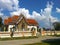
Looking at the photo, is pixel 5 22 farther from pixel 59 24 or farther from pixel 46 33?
pixel 59 24

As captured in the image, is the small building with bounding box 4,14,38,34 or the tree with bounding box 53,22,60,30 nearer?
the small building with bounding box 4,14,38,34

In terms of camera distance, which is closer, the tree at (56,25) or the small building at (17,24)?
the small building at (17,24)

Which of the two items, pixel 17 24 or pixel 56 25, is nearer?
pixel 17 24

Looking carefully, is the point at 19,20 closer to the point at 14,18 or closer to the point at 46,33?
the point at 14,18

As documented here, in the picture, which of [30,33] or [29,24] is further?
[29,24]

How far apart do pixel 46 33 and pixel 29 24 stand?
37.6 feet

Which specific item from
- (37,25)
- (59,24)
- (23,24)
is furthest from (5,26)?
(59,24)

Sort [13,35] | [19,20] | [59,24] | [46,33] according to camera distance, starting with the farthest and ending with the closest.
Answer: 1. [59,24]
2. [19,20]
3. [46,33]
4. [13,35]

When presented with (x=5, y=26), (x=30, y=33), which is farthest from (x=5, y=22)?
(x=30, y=33)

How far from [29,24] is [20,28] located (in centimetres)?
571

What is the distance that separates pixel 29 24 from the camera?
253 ft

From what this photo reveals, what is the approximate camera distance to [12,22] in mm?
71875

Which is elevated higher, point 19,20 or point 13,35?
point 19,20

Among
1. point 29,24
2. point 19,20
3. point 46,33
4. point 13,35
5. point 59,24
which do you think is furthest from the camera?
point 59,24
